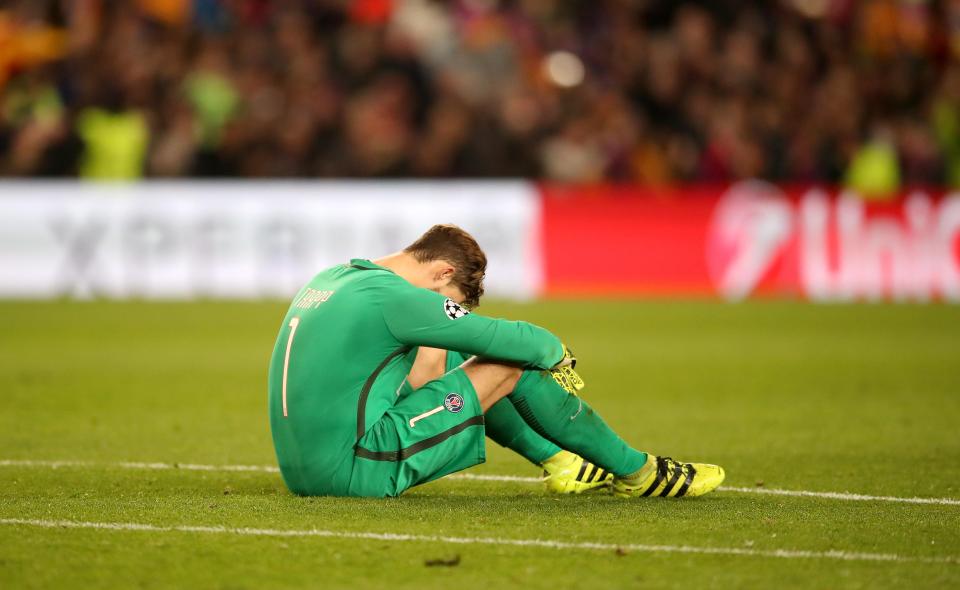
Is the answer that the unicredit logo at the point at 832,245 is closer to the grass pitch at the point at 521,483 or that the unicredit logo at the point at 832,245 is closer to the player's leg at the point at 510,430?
the grass pitch at the point at 521,483

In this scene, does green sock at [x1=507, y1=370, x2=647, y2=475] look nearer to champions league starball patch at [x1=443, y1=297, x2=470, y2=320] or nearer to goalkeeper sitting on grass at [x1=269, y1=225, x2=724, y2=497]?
goalkeeper sitting on grass at [x1=269, y1=225, x2=724, y2=497]

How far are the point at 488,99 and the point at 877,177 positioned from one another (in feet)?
18.3

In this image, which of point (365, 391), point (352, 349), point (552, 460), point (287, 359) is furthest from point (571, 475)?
point (287, 359)

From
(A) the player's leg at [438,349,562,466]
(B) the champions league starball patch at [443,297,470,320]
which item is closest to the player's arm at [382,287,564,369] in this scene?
(B) the champions league starball patch at [443,297,470,320]

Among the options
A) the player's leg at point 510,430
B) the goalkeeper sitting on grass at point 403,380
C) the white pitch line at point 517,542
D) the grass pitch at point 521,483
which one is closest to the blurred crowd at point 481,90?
the grass pitch at point 521,483

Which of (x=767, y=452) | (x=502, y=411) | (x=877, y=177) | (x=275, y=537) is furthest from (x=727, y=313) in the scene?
(x=275, y=537)

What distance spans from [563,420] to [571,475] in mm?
539

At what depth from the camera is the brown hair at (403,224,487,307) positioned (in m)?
6.05

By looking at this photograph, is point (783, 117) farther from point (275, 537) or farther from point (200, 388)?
point (275, 537)

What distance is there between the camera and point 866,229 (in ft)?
60.1

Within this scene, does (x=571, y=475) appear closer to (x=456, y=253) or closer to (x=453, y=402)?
(x=453, y=402)

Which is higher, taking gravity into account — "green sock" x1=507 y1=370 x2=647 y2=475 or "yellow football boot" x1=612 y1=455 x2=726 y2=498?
"green sock" x1=507 y1=370 x2=647 y2=475

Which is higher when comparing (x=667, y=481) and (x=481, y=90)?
(x=481, y=90)

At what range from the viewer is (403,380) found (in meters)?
6.20
